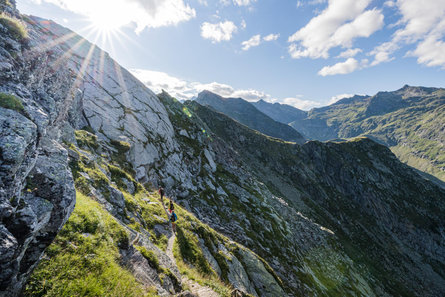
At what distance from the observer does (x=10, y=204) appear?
5531mm

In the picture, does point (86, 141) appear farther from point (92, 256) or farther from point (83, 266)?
point (83, 266)

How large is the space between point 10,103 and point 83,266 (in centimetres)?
698

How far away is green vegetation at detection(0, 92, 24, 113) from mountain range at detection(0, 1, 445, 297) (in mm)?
44

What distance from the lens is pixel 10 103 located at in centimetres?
722

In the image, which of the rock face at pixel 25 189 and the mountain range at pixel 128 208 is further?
the mountain range at pixel 128 208

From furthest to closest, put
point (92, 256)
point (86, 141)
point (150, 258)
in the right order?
point (86, 141) < point (150, 258) < point (92, 256)

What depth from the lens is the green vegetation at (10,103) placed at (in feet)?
23.1

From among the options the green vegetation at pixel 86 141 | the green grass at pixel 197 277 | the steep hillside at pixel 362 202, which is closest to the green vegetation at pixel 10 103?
the green grass at pixel 197 277

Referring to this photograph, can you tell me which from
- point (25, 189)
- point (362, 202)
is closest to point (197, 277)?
point (25, 189)

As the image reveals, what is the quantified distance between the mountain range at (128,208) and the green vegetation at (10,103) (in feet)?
0.14

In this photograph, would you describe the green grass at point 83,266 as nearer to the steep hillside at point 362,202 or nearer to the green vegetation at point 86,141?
the green vegetation at point 86,141

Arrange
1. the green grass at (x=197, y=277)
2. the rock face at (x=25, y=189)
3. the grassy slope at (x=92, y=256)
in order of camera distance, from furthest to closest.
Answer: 1. the green grass at (x=197, y=277)
2. the grassy slope at (x=92, y=256)
3. the rock face at (x=25, y=189)

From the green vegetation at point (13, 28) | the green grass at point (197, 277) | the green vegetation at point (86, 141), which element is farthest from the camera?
the green vegetation at point (86, 141)

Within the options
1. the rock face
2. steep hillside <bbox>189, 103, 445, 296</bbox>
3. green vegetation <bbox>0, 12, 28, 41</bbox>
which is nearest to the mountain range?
the rock face
